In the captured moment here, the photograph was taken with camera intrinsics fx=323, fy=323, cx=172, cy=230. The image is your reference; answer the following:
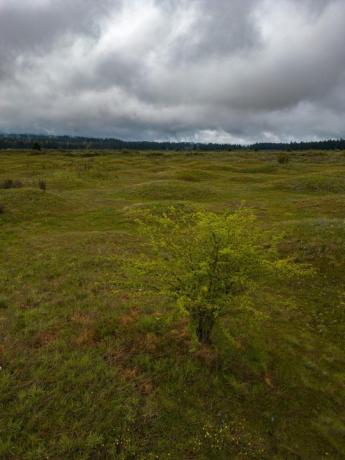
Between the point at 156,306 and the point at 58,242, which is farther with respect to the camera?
the point at 58,242

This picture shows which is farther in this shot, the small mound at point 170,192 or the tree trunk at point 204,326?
the small mound at point 170,192

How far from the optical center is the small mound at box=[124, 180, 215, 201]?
1304 inches

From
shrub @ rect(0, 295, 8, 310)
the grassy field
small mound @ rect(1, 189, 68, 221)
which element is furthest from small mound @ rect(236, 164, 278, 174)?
shrub @ rect(0, 295, 8, 310)

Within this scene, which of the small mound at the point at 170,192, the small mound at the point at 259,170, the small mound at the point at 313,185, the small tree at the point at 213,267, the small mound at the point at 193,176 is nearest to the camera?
the small tree at the point at 213,267

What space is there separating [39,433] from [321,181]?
132 feet

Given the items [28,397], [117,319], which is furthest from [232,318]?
[28,397]

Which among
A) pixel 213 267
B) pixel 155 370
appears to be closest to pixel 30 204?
pixel 155 370

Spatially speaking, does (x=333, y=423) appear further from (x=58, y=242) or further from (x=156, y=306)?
(x=58, y=242)

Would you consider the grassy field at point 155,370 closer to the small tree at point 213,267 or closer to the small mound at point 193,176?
the small tree at point 213,267

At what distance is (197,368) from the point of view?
26.5 feet

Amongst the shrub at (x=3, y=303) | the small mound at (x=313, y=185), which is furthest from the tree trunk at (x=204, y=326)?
the small mound at (x=313, y=185)

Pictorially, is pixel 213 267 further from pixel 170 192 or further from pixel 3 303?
pixel 170 192

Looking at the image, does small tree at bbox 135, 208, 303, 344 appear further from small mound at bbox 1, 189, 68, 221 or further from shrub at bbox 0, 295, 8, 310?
small mound at bbox 1, 189, 68, 221

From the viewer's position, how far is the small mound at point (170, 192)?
109 feet
